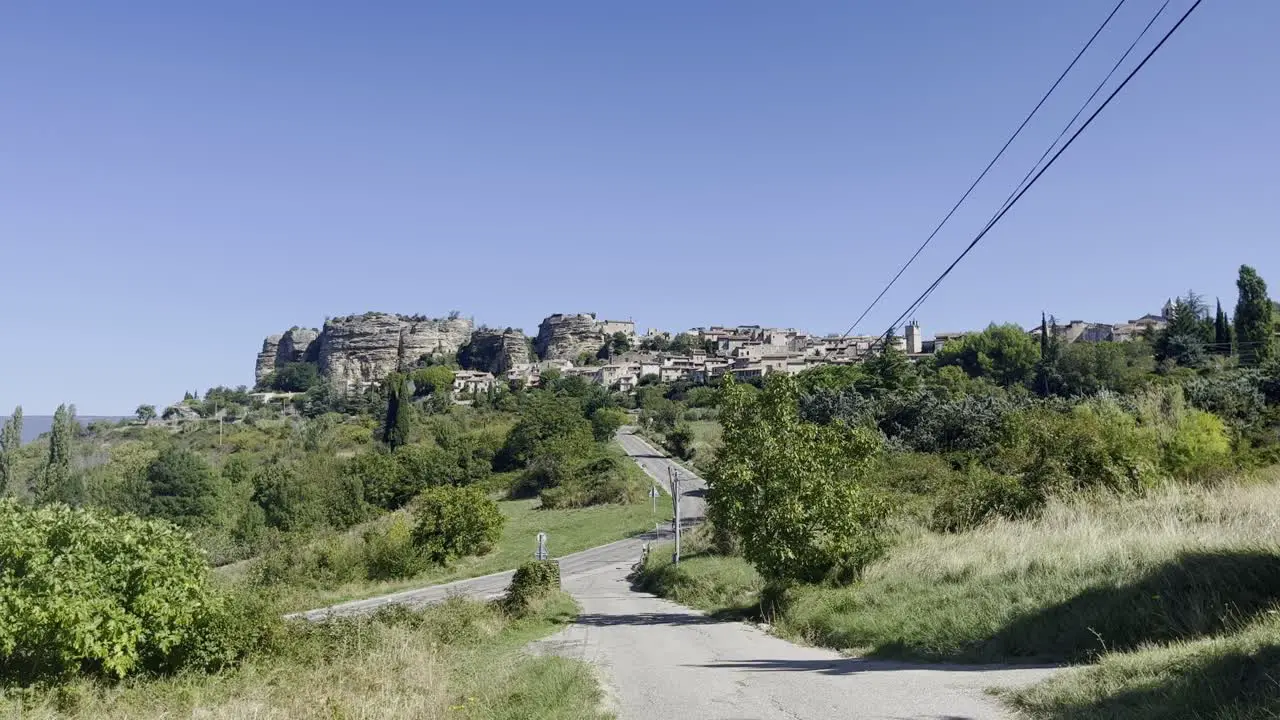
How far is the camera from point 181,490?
77000mm

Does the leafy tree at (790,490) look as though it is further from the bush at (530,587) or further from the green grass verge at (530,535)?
the green grass verge at (530,535)

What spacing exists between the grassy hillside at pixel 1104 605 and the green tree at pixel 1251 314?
67.9 meters

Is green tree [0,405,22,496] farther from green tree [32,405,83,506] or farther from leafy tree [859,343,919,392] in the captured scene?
leafy tree [859,343,919,392]

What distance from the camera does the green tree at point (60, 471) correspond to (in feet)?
243

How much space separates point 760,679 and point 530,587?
1647cm

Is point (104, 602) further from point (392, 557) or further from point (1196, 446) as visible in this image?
point (392, 557)

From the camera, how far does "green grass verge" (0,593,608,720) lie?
10164 millimetres

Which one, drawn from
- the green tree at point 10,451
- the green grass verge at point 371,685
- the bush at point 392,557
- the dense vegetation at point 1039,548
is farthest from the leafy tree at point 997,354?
the green tree at point 10,451

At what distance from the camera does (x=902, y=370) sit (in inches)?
3189

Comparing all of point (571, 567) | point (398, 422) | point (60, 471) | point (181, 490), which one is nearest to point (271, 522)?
point (181, 490)

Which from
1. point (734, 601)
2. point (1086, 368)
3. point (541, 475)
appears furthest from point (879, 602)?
point (1086, 368)

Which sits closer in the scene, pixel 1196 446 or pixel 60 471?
pixel 1196 446

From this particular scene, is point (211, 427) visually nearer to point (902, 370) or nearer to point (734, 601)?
point (902, 370)

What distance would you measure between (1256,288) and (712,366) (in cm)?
10311
